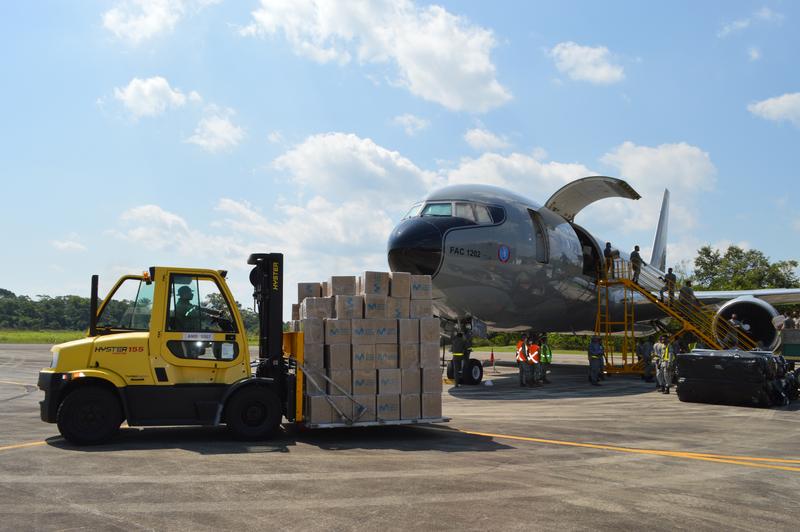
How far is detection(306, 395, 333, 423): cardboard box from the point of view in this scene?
9.32 meters

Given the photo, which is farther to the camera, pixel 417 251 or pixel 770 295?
pixel 770 295

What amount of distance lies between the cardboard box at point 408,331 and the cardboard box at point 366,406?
95 cm

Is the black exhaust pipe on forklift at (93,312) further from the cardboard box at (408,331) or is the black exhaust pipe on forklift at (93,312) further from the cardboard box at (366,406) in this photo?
the cardboard box at (408,331)

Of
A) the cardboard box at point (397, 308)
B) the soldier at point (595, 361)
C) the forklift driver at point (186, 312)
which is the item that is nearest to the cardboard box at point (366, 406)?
the cardboard box at point (397, 308)

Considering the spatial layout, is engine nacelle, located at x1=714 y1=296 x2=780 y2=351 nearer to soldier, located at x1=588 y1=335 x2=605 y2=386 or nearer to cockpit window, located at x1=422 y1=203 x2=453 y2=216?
soldier, located at x1=588 y1=335 x2=605 y2=386

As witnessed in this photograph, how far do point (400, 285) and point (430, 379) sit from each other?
1469mm

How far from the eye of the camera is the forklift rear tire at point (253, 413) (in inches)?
355

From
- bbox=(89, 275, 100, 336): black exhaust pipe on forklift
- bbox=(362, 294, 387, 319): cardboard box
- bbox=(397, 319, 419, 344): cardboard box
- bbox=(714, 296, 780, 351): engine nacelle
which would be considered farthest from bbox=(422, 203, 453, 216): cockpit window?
bbox=(714, 296, 780, 351): engine nacelle

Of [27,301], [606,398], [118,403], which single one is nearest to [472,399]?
[606,398]

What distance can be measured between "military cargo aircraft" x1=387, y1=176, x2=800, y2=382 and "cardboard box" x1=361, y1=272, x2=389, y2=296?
19.9 feet

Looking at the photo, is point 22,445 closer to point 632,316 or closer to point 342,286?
point 342,286

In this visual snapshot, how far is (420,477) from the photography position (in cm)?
699

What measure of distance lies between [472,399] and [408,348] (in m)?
6.16

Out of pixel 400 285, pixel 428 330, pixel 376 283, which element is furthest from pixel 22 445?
pixel 428 330
